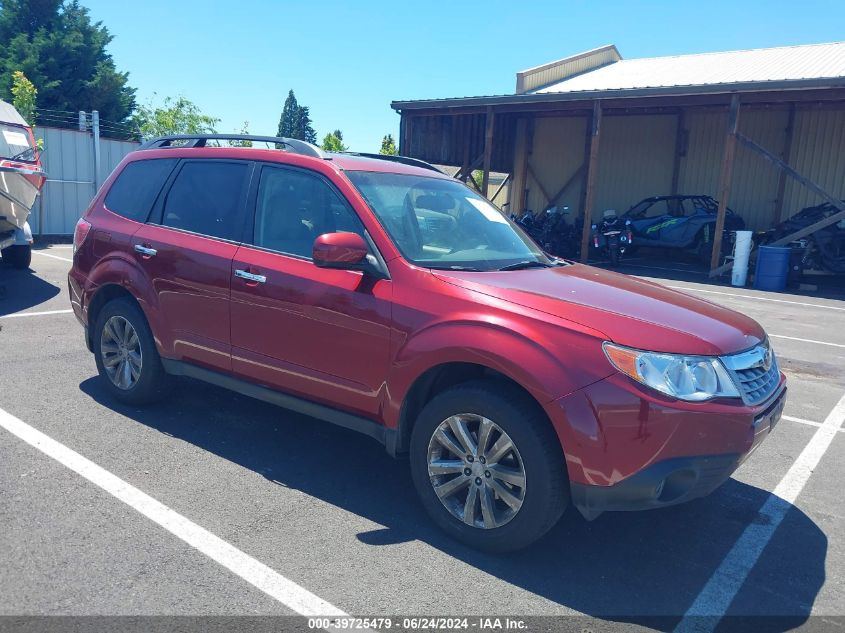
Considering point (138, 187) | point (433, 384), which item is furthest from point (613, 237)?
point (433, 384)

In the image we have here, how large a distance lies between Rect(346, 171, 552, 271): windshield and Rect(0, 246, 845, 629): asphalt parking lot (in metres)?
1.37

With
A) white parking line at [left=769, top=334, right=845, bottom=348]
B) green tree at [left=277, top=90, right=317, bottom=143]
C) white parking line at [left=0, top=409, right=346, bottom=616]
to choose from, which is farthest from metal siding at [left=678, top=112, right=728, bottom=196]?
green tree at [left=277, top=90, right=317, bottom=143]

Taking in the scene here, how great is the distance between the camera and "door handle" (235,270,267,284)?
4074 mm

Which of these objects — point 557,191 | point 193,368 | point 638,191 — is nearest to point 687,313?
point 193,368

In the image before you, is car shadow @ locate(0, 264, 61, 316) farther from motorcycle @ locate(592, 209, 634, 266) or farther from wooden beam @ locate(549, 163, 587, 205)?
wooden beam @ locate(549, 163, 587, 205)

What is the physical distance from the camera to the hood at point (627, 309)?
310 centimetres

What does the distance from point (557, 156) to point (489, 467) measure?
2192cm

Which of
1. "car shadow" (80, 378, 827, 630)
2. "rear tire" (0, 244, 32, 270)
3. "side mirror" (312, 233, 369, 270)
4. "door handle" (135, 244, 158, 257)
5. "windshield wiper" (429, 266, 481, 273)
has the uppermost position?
"side mirror" (312, 233, 369, 270)

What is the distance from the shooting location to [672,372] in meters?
3.01

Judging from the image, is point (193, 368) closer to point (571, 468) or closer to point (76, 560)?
point (76, 560)

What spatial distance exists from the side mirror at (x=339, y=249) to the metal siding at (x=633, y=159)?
1955 cm

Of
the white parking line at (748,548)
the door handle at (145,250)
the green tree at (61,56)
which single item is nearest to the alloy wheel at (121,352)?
the door handle at (145,250)

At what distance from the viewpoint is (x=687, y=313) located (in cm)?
351

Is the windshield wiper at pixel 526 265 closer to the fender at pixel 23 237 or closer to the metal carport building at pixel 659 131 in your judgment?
the fender at pixel 23 237
